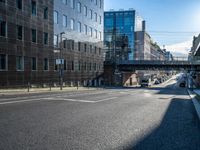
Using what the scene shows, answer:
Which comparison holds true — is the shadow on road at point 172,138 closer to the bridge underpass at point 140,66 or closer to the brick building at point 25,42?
the brick building at point 25,42

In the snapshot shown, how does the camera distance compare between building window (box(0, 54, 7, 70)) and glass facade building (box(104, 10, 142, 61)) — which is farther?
glass facade building (box(104, 10, 142, 61))

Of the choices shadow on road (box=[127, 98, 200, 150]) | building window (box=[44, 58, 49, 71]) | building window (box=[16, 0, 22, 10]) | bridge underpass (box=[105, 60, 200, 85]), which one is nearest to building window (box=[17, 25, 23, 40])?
building window (box=[16, 0, 22, 10])

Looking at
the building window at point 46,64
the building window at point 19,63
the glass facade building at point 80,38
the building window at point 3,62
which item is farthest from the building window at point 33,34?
the building window at point 3,62

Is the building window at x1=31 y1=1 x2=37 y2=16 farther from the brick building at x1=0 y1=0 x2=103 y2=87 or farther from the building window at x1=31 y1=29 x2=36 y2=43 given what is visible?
the building window at x1=31 y1=29 x2=36 y2=43

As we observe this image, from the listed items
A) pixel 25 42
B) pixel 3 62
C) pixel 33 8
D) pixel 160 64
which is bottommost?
pixel 3 62

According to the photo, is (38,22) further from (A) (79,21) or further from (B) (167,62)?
(B) (167,62)

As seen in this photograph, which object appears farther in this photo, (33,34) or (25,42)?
(33,34)

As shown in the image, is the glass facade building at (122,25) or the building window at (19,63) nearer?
the building window at (19,63)

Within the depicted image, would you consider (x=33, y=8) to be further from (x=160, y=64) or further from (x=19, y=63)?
(x=160, y=64)

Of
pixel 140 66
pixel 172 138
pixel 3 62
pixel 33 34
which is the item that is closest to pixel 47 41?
pixel 33 34

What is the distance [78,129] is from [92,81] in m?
56.9

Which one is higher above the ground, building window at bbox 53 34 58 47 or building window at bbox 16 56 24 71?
building window at bbox 53 34 58 47

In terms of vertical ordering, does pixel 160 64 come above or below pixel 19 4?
below

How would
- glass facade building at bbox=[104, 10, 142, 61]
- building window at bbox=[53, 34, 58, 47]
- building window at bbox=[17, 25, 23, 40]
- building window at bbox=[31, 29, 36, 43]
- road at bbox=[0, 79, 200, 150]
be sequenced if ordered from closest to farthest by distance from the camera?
road at bbox=[0, 79, 200, 150] → building window at bbox=[17, 25, 23, 40] → building window at bbox=[31, 29, 36, 43] → building window at bbox=[53, 34, 58, 47] → glass facade building at bbox=[104, 10, 142, 61]
